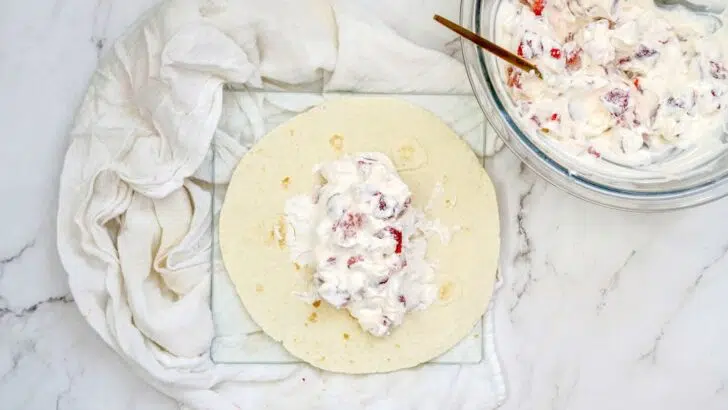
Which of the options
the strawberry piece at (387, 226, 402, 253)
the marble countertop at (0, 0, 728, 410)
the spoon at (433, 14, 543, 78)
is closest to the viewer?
the spoon at (433, 14, 543, 78)

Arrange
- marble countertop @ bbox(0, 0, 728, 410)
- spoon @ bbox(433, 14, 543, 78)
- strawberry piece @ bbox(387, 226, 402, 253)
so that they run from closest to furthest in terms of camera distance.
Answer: spoon @ bbox(433, 14, 543, 78), strawberry piece @ bbox(387, 226, 402, 253), marble countertop @ bbox(0, 0, 728, 410)

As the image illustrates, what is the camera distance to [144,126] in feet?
4.52

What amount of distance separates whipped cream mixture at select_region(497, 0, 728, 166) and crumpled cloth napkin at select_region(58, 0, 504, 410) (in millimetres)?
174

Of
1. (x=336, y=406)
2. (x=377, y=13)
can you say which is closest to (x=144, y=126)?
(x=377, y=13)

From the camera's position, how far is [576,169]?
4.17 feet

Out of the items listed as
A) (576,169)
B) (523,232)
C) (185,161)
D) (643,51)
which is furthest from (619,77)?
(185,161)

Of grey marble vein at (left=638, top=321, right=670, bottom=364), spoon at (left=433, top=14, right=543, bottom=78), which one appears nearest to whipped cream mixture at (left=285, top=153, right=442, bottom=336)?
spoon at (left=433, top=14, right=543, bottom=78)

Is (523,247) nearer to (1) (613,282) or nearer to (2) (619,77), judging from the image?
(1) (613,282)

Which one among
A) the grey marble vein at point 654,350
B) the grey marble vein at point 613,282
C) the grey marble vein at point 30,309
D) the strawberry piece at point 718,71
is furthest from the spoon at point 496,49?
the grey marble vein at point 30,309

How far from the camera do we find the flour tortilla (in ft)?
4.51

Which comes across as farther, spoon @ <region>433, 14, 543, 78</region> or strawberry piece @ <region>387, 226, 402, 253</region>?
strawberry piece @ <region>387, 226, 402, 253</region>

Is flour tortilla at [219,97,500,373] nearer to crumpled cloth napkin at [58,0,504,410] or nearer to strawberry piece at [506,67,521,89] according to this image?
crumpled cloth napkin at [58,0,504,410]

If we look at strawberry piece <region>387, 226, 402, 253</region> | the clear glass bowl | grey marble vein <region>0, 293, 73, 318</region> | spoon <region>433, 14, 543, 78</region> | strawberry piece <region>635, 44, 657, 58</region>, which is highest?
spoon <region>433, 14, 543, 78</region>

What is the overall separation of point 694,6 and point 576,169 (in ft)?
1.02
